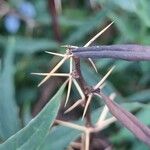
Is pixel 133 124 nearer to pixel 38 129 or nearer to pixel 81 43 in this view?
pixel 38 129

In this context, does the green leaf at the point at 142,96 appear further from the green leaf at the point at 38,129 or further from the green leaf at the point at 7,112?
the green leaf at the point at 38,129

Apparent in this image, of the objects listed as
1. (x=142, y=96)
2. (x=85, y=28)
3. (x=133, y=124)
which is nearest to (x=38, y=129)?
(x=133, y=124)

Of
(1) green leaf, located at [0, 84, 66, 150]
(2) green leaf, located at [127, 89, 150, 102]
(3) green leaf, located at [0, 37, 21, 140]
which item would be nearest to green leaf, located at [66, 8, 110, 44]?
(2) green leaf, located at [127, 89, 150, 102]

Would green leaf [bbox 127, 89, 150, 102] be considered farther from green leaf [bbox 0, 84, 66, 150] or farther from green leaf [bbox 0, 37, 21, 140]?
green leaf [bbox 0, 84, 66, 150]

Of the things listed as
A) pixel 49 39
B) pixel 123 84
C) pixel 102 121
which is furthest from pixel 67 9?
pixel 102 121

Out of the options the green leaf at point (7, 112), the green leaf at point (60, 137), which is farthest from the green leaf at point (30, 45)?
the green leaf at point (60, 137)

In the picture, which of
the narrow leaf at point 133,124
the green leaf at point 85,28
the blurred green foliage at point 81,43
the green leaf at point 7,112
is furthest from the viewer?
the green leaf at point 85,28
